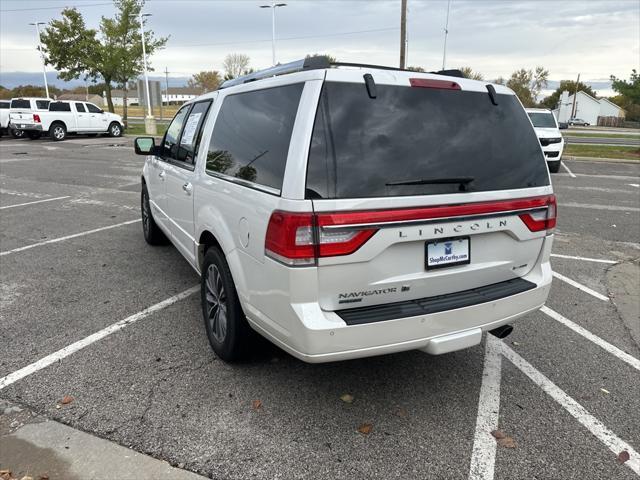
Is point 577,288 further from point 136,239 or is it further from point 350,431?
point 136,239

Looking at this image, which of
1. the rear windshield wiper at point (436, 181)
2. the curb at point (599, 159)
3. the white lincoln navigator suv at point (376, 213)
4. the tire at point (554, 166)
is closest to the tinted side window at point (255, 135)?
the white lincoln navigator suv at point (376, 213)

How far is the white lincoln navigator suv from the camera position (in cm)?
246

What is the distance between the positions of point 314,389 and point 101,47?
3221 cm

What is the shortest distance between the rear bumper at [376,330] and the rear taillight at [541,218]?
16.5 inches

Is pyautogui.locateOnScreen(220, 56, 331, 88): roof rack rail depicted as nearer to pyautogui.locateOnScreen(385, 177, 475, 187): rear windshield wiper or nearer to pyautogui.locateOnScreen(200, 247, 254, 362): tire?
pyautogui.locateOnScreen(385, 177, 475, 187): rear windshield wiper

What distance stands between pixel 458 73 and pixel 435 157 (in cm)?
97

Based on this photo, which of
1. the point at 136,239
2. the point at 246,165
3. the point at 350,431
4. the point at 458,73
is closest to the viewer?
the point at 350,431

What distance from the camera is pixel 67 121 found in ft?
80.1

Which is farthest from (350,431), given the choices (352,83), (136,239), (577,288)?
(136,239)

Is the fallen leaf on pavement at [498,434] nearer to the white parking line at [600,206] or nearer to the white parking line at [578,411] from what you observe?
the white parking line at [578,411]

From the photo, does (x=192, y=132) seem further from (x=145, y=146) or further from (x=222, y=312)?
(x=222, y=312)

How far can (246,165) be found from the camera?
9.96 feet

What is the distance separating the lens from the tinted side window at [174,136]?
4652mm

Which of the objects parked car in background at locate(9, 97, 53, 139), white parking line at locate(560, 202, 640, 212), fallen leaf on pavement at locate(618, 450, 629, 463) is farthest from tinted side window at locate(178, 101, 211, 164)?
parked car in background at locate(9, 97, 53, 139)
